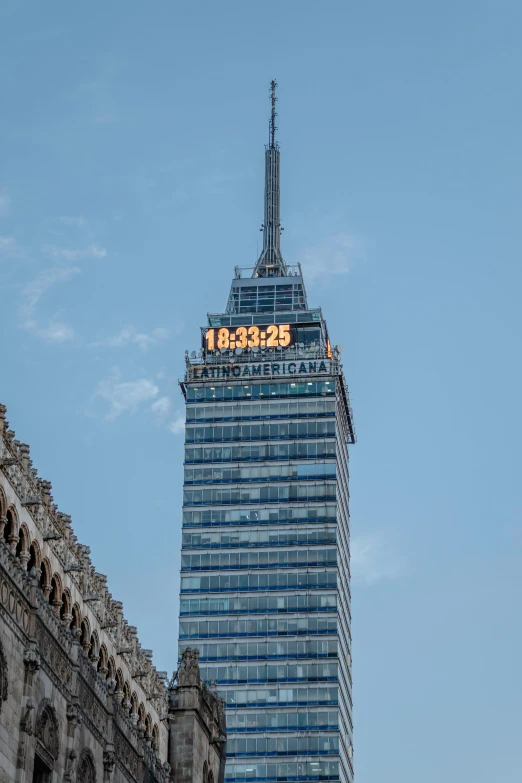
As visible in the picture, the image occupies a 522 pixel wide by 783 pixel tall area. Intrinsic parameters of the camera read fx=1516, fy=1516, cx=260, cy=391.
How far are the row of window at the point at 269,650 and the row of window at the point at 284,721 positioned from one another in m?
7.01

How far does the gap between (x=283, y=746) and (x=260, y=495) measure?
108 ft

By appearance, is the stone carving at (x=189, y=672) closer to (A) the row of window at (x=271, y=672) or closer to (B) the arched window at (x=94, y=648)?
(B) the arched window at (x=94, y=648)

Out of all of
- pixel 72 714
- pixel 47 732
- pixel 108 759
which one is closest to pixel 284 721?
pixel 108 759

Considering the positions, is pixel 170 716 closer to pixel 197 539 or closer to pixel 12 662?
pixel 12 662

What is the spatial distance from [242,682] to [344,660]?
1556cm

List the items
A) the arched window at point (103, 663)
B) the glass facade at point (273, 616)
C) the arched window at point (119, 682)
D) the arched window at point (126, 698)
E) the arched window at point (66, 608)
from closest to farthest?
the arched window at point (66, 608) < the arched window at point (103, 663) < the arched window at point (119, 682) < the arched window at point (126, 698) < the glass facade at point (273, 616)

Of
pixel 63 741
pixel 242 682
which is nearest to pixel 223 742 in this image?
pixel 63 741

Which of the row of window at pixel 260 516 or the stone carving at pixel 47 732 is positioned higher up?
the row of window at pixel 260 516

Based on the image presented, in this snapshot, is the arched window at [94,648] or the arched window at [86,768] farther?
the arched window at [94,648]

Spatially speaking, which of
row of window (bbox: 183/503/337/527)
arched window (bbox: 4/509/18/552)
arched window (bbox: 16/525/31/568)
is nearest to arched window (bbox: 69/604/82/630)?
arched window (bbox: 16/525/31/568)

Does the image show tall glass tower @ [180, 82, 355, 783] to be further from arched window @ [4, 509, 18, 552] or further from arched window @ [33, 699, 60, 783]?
arched window @ [4, 509, 18, 552]

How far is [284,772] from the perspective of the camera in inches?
7185

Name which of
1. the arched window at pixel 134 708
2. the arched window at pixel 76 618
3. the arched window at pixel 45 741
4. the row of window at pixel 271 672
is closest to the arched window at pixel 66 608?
the arched window at pixel 76 618

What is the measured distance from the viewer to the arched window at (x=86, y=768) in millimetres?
76250
